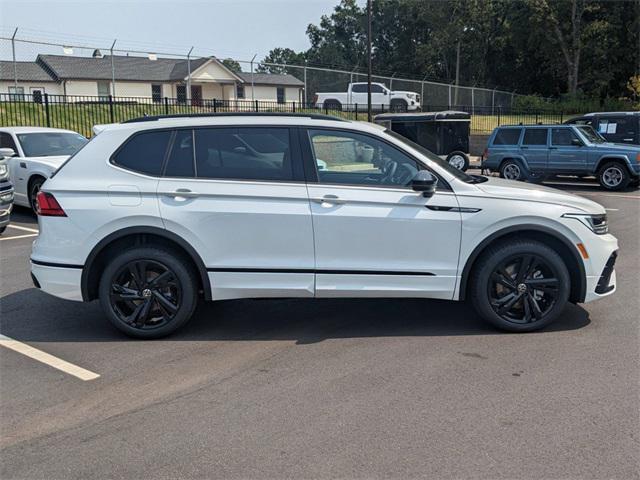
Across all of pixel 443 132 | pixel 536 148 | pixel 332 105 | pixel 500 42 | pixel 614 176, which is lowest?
pixel 614 176

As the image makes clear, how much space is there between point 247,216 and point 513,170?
13.9 metres

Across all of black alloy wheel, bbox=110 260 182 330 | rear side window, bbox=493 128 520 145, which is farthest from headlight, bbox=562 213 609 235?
rear side window, bbox=493 128 520 145

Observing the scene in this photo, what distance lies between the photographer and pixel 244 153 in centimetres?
511

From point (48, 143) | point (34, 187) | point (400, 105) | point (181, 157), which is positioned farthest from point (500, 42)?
point (181, 157)

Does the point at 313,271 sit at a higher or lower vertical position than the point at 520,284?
higher

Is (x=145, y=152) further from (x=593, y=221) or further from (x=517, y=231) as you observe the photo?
(x=593, y=221)

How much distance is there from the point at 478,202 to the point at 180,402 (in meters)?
2.75

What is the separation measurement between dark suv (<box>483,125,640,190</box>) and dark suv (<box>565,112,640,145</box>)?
1.69m

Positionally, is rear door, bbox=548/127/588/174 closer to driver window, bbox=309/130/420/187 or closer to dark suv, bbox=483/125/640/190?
dark suv, bbox=483/125/640/190

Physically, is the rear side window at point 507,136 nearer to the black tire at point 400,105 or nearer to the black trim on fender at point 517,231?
the black trim on fender at point 517,231

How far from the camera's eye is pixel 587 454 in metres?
3.24

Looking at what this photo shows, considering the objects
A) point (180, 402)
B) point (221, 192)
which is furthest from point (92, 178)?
point (180, 402)

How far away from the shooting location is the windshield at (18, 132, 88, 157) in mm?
12031

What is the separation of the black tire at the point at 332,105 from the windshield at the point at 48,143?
1888 centimetres
